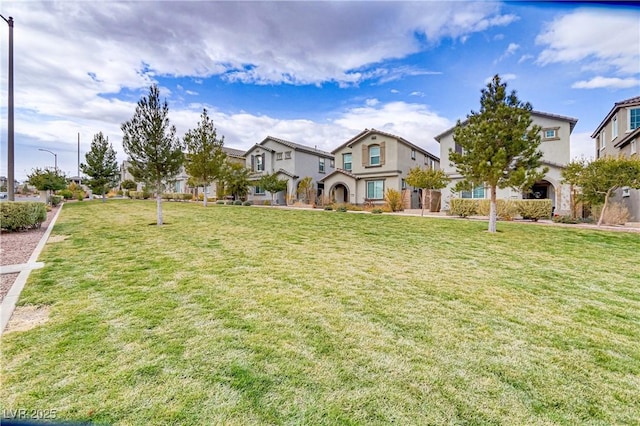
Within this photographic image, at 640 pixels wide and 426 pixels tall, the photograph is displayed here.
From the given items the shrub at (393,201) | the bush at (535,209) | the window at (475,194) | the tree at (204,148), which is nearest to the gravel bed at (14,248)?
the tree at (204,148)

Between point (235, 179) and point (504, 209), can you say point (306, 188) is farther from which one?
point (504, 209)

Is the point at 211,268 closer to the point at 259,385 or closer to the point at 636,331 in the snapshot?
the point at 259,385

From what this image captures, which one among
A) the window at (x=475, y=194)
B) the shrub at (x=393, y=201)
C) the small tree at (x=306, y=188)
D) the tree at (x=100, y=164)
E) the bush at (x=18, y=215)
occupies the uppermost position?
the tree at (x=100, y=164)

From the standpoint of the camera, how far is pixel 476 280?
581 cm

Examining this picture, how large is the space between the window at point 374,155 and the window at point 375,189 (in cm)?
172

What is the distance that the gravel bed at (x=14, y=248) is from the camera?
564cm

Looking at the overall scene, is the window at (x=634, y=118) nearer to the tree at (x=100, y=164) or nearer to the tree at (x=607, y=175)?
the tree at (x=607, y=175)

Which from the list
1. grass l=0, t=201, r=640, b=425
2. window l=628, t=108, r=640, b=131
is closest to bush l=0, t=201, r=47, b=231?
grass l=0, t=201, r=640, b=425

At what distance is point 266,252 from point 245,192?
81.8 ft

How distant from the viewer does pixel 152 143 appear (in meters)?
13.2

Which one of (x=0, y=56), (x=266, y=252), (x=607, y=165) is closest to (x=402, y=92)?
(x=607, y=165)

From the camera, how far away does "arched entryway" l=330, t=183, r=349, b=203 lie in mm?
30219

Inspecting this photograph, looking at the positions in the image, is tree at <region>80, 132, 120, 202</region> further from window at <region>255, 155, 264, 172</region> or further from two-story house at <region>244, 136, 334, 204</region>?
window at <region>255, 155, 264, 172</region>

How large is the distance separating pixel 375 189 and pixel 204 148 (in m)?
15.4
